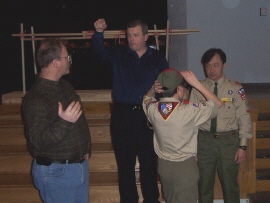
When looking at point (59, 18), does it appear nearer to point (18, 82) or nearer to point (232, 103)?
point (18, 82)

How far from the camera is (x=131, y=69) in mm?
2943

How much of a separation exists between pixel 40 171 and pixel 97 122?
2401 millimetres

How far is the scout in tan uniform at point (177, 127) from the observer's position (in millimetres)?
2252

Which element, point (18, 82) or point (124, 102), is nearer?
point (124, 102)

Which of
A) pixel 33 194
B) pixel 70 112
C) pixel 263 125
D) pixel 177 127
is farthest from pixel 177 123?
pixel 263 125

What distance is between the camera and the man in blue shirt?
2908 mm

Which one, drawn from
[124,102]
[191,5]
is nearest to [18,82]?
[191,5]

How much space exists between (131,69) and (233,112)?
0.92 meters

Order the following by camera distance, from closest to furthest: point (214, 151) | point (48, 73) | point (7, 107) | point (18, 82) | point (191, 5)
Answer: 1. point (48, 73)
2. point (214, 151)
3. point (7, 107)
4. point (191, 5)
5. point (18, 82)

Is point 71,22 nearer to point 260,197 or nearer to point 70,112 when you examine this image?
point 260,197

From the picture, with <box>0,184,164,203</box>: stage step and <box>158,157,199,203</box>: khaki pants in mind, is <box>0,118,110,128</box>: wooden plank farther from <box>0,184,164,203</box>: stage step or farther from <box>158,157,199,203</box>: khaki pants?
<box>158,157,199,203</box>: khaki pants

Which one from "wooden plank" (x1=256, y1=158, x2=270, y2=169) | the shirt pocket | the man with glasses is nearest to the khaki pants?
the man with glasses

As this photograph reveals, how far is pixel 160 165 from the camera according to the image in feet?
7.91

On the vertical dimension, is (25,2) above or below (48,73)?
above
